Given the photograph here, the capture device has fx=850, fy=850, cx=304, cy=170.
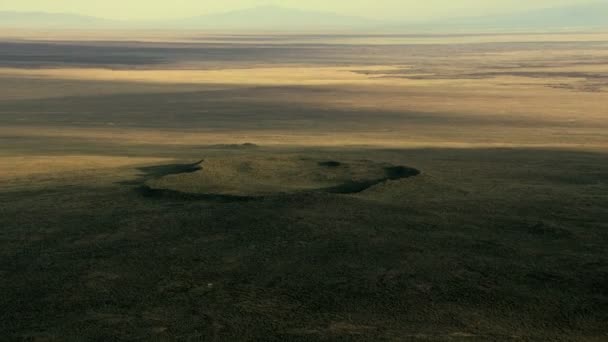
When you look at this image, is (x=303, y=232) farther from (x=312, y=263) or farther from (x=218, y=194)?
(x=218, y=194)

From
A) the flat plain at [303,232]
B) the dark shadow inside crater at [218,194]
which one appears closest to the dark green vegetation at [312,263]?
the flat plain at [303,232]

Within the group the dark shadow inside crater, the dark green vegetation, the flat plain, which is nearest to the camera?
the dark green vegetation

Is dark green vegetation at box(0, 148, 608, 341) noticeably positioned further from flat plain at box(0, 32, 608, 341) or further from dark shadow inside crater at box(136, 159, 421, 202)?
dark shadow inside crater at box(136, 159, 421, 202)

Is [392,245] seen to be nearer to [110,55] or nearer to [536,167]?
[536,167]

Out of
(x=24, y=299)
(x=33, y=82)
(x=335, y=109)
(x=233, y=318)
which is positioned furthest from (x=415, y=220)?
(x=33, y=82)

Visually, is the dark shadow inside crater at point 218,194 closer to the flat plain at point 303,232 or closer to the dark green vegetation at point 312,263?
the flat plain at point 303,232

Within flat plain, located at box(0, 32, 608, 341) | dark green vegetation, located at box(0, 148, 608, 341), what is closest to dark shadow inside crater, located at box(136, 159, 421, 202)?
flat plain, located at box(0, 32, 608, 341)

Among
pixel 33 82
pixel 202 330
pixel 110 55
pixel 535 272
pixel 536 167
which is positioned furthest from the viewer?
pixel 110 55

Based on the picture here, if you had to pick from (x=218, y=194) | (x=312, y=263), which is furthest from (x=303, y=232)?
(x=218, y=194)
